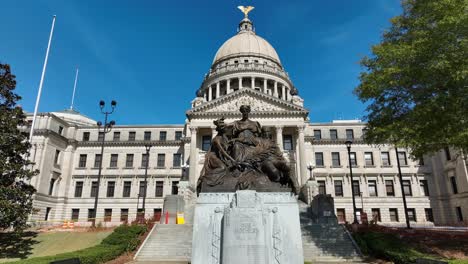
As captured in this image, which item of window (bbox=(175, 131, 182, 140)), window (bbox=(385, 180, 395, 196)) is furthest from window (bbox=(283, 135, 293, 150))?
window (bbox=(175, 131, 182, 140))

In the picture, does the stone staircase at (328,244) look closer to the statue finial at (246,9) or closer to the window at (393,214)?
the window at (393,214)

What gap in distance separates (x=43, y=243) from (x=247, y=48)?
59.8 metres

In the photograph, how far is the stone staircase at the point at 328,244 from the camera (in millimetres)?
17344

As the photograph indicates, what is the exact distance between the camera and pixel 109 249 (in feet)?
55.7

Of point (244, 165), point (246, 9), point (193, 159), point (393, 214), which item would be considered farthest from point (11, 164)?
point (246, 9)

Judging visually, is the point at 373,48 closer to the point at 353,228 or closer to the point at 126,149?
the point at 353,228

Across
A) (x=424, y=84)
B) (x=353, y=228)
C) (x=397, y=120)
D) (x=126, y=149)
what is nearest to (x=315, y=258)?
(x=353, y=228)

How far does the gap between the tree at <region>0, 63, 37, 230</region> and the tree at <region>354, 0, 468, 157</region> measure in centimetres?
2391

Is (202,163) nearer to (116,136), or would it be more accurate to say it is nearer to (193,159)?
(193,159)

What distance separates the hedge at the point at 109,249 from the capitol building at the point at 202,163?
19.7 m

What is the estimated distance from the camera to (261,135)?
816 centimetres

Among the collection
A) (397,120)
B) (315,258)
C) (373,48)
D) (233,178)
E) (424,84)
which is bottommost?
(315,258)

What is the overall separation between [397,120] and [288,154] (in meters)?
27.9

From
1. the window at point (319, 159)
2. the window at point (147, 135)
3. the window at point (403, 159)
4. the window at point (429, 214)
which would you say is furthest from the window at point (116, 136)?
the window at point (429, 214)
